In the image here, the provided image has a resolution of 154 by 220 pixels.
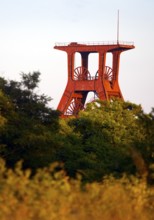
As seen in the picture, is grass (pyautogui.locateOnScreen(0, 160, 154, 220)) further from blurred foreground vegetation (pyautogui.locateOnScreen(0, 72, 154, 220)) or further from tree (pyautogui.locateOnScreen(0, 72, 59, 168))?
tree (pyautogui.locateOnScreen(0, 72, 59, 168))

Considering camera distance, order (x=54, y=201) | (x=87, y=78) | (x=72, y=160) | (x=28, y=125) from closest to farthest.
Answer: (x=54, y=201) < (x=28, y=125) < (x=72, y=160) < (x=87, y=78)

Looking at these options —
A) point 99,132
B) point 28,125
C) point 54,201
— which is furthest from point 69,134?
point 54,201

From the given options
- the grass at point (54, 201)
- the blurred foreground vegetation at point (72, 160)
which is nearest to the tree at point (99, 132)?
the blurred foreground vegetation at point (72, 160)

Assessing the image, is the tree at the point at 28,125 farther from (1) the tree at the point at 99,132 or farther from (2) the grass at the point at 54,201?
(2) the grass at the point at 54,201

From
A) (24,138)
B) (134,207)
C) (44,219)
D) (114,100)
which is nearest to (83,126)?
(114,100)

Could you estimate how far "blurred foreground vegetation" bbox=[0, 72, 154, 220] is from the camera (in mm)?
17297

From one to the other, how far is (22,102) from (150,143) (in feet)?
75.3

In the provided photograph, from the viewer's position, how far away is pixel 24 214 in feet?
53.0

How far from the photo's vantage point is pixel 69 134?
75375 mm

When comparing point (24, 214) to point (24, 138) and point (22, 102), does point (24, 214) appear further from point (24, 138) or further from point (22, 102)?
point (22, 102)

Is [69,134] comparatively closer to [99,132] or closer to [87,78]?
[99,132]

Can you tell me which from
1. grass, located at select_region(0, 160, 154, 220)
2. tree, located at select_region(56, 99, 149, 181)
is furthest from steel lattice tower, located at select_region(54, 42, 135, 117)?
grass, located at select_region(0, 160, 154, 220)

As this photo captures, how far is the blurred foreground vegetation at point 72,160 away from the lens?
1730 cm

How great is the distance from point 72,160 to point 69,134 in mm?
10302
